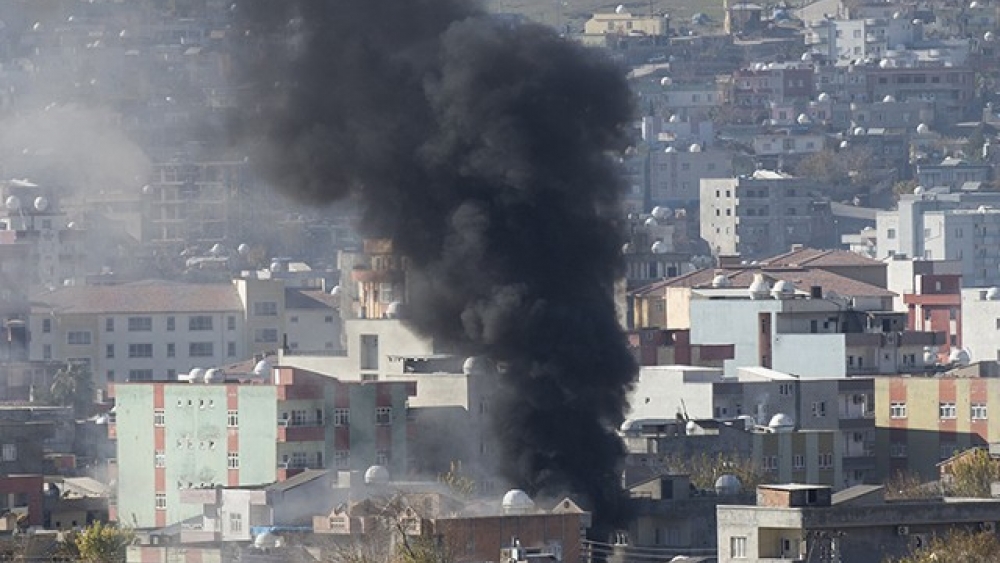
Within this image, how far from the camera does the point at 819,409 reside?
86062 millimetres

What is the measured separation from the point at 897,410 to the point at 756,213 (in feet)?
244

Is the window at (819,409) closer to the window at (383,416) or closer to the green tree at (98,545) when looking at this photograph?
the window at (383,416)

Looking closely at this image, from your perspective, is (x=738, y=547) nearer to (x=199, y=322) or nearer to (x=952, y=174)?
(x=199, y=322)

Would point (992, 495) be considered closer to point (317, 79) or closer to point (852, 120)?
point (317, 79)

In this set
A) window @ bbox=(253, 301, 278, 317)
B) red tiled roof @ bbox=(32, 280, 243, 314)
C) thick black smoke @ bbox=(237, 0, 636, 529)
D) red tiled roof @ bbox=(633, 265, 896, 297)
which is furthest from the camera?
red tiled roof @ bbox=(32, 280, 243, 314)

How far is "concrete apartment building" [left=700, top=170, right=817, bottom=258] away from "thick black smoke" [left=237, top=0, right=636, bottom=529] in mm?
81831

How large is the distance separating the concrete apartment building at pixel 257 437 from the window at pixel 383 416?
0.6 inches

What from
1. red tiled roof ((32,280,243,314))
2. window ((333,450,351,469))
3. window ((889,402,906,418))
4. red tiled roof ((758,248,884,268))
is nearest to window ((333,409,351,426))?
window ((333,450,351,469))

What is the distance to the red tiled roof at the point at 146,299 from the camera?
120000 mm

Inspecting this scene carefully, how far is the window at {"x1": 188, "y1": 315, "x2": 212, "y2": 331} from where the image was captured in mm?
119000

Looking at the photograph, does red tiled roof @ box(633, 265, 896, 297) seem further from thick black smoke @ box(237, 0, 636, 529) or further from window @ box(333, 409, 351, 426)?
thick black smoke @ box(237, 0, 636, 529)

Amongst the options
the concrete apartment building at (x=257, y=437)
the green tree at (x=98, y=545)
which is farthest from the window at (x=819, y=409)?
the green tree at (x=98, y=545)

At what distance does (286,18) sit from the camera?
7638 cm

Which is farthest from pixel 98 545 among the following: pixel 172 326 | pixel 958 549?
pixel 172 326
